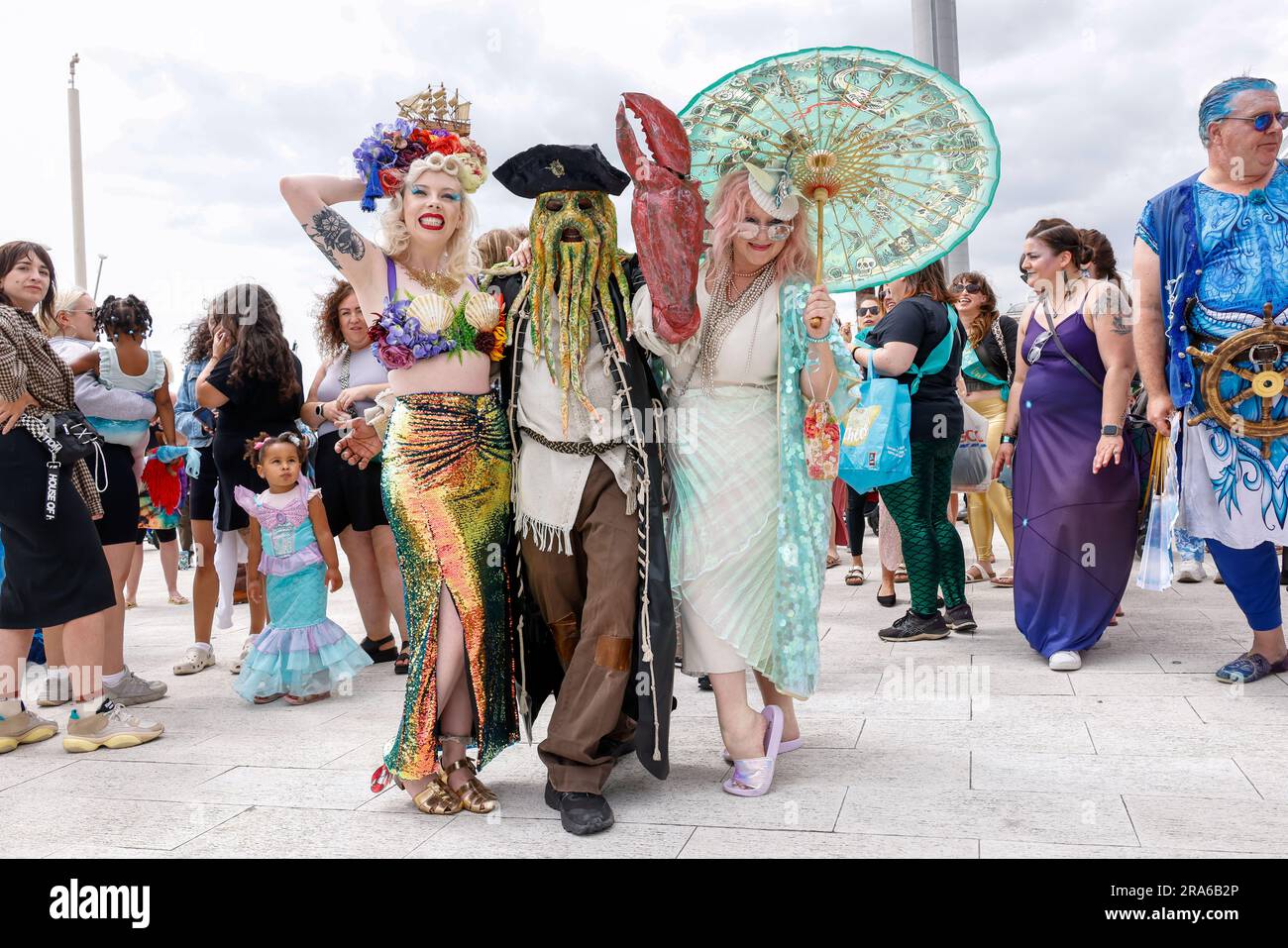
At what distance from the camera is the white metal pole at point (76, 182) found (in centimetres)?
1515

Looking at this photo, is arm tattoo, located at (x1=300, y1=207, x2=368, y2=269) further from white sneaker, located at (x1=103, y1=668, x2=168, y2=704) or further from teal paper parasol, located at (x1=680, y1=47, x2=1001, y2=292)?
white sneaker, located at (x1=103, y1=668, x2=168, y2=704)

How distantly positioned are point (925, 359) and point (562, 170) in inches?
112

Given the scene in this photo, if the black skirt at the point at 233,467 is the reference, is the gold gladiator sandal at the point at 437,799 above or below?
below

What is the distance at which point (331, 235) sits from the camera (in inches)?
120

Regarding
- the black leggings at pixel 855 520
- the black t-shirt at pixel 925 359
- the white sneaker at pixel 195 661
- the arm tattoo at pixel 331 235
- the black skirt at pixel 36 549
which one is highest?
the arm tattoo at pixel 331 235

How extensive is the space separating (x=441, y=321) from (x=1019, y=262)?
10.5ft

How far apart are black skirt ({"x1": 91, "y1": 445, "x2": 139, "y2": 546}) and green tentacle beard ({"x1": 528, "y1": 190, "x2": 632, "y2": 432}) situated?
2766 mm

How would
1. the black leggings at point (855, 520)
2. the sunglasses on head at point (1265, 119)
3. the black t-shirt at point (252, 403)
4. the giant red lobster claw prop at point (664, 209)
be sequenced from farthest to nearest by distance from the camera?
the black leggings at point (855, 520)
the black t-shirt at point (252, 403)
the sunglasses on head at point (1265, 119)
the giant red lobster claw prop at point (664, 209)

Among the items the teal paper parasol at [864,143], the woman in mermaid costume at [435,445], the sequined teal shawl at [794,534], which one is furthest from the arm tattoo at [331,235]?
the sequined teal shawl at [794,534]

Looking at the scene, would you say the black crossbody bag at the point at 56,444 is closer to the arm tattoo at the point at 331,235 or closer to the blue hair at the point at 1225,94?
the arm tattoo at the point at 331,235

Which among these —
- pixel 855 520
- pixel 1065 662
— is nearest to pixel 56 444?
pixel 1065 662

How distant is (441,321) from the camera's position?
3.11 meters

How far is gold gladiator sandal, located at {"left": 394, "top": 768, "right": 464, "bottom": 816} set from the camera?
3.04 m

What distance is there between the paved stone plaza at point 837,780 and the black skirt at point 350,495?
2.71 feet
